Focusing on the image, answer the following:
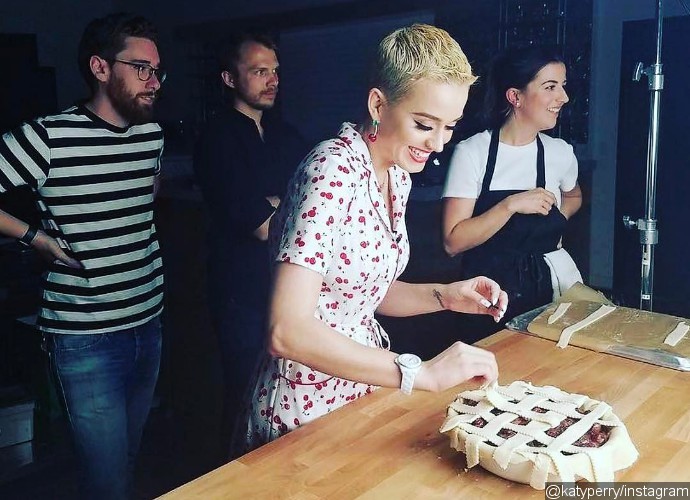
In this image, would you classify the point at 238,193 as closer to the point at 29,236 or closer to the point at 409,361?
the point at 29,236

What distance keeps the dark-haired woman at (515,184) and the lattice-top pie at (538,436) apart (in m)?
0.82

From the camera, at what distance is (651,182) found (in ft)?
5.87

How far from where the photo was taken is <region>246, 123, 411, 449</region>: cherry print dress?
Result: 106 centimetres

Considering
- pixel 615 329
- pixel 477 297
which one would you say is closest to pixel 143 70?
pixel 477 297

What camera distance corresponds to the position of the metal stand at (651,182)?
5.73 ft

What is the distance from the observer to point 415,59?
1.09 meters

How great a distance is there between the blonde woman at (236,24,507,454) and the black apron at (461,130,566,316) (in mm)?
553

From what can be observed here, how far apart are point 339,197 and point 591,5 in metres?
1.17

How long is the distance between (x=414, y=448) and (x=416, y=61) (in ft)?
1.77

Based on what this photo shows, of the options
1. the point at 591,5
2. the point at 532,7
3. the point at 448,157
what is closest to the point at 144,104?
the point at 448,157

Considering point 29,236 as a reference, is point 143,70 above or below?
above

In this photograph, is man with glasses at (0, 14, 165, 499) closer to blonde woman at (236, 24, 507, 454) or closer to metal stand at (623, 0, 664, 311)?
blonde woman at (236, 24, 507, 454)

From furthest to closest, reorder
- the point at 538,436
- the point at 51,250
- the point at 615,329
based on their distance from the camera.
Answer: the point at 51,250 < the point at 615,329 < the point at 538,436

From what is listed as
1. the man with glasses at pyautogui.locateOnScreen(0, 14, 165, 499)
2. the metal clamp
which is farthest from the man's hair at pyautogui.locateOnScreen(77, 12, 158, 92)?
the metal clamp
